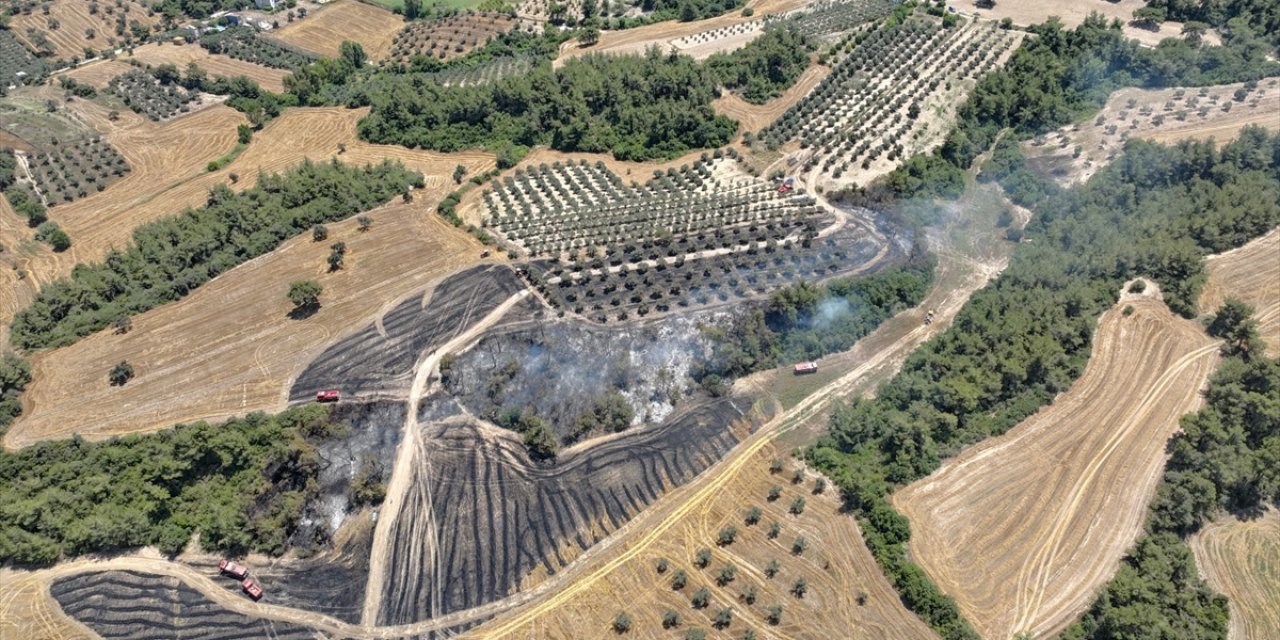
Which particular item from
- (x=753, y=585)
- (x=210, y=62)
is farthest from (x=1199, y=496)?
(x=210, y=62)

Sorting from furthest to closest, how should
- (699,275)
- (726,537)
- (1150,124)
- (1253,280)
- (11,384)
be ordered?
(1150,124)
(699,275)
(1253,280)
(11,384)
(726,537)

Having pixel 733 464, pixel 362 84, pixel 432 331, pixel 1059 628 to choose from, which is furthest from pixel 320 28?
pixel 1059 628

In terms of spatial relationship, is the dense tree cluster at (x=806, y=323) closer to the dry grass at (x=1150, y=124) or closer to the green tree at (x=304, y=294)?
the dry grass at (x=1150, y=124)

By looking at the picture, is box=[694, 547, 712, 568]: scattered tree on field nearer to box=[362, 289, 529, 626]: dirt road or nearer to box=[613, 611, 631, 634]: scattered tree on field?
box=[613, 611, 631, 634]: scattered tree on field

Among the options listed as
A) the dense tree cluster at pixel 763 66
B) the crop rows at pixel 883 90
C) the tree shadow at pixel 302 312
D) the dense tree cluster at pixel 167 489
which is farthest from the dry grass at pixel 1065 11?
the dense tree cluster at pixel 167 489

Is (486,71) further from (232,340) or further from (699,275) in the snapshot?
(232,340)

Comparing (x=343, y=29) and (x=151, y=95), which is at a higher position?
(x=343, y=29)

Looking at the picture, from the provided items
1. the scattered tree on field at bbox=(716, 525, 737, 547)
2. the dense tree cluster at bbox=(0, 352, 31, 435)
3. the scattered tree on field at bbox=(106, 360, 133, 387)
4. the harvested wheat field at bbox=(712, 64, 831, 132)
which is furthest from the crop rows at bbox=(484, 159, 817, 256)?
the dense tree cluster at bbox=(0, 352, 31, 435)
